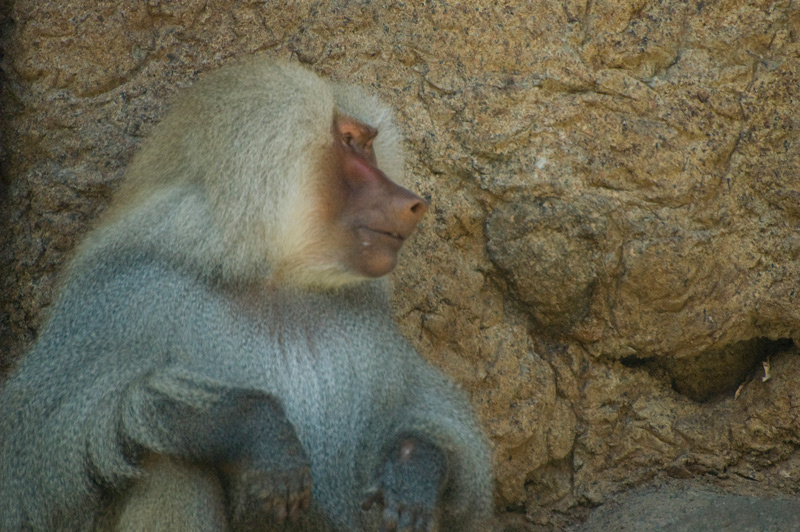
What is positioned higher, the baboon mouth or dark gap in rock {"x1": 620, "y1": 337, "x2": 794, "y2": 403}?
the baboon mouth

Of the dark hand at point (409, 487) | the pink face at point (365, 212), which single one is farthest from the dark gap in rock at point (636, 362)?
the pink face at point (365, 212)

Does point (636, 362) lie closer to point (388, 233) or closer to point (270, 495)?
point (388, 233)

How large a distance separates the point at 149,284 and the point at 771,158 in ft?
7.27

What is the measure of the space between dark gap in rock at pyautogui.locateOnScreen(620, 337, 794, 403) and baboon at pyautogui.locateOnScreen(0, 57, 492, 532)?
0.98 meters

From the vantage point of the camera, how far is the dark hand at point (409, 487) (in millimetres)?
2709

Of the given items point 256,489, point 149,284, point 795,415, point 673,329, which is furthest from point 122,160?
point 795,415

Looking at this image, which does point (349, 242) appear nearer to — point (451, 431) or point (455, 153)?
point (451, 431)

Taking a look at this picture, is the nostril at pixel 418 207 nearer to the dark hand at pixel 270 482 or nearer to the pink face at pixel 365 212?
the pink face at pixel 365 212

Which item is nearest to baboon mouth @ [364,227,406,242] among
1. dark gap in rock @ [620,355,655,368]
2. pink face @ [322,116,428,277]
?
pink face @ [322,116,428,277]

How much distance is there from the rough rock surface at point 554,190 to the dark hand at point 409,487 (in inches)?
33.8

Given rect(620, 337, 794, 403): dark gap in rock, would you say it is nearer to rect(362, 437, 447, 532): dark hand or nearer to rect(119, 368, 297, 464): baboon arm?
rect(362, 437, 447, 532): dark hand

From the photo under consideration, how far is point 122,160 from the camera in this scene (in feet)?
12.2

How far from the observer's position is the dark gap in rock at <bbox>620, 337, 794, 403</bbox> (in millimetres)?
3643

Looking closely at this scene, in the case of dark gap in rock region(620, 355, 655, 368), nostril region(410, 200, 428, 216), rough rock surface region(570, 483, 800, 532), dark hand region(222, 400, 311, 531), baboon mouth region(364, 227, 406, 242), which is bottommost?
rough rock surface region(570, 483, 800, 532)
